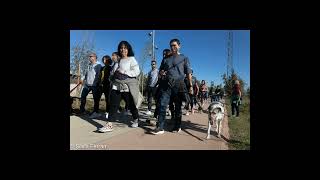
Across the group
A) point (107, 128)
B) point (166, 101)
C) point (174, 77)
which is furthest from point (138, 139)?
point (174, 77)

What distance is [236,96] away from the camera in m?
10.1

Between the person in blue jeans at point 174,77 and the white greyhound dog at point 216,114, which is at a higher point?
the person in blue jeans at point 174,77

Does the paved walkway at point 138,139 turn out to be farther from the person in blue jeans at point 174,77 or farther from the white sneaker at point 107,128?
the person in blue jeans at point 174,77

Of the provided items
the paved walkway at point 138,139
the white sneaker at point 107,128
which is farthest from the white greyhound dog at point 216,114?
the white sneaker at point 107,128

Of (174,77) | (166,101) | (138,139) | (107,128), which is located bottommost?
(138,139)

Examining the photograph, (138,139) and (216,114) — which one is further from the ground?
(216,114)

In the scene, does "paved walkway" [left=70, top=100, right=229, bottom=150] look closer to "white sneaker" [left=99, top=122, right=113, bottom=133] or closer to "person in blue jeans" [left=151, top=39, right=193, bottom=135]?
"white sneaker" [left=99, top=122, right=113, bottom=133]

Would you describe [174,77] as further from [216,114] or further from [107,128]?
[107,128]

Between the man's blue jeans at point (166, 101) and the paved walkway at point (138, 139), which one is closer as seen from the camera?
the paved walkway at point (138, 139)

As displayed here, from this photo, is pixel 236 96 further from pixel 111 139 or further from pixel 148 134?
pixel 111 139

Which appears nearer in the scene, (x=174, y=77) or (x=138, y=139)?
(x=138, y=139)

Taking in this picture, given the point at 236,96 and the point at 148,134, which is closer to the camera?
the point at 148,134
